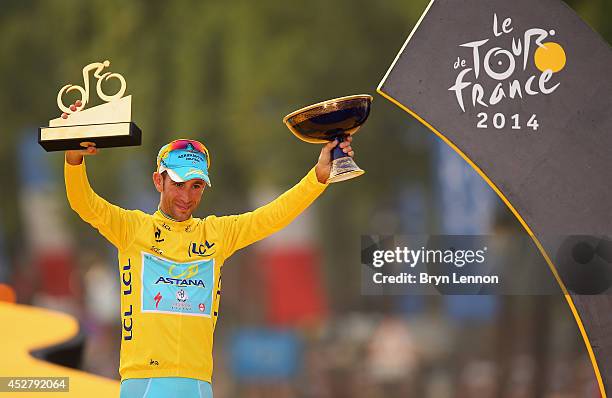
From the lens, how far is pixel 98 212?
3197 millimetres

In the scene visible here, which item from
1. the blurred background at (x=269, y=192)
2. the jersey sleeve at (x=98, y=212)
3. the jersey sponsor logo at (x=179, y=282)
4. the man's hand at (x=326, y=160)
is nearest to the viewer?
the jersey sleeve at (x=98, y=212)

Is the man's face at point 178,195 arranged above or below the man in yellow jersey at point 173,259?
above

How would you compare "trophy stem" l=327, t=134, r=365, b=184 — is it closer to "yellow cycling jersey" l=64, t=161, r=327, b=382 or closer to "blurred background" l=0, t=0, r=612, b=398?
"yellow cycling jersey" l=64, t=161, r=327, b=382

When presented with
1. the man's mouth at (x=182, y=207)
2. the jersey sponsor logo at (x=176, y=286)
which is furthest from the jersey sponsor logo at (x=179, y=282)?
the man's mouth at (x=182, y=207)

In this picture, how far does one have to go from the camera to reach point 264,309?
34.1ft

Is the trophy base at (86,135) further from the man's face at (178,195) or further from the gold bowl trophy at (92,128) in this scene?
the man's face at (178,195)

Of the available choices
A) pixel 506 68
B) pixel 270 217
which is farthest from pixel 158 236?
pixel 506 68

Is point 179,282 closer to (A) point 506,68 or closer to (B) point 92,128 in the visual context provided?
(B) point 92,128

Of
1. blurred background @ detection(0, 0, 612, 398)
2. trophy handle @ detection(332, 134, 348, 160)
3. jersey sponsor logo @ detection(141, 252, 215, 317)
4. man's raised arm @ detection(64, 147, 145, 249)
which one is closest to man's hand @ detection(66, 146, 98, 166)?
man's raised arm @ detection(64, 147, 145, 249)

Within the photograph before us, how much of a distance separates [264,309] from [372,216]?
1469mm

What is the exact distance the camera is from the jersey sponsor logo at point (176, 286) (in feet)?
10.4

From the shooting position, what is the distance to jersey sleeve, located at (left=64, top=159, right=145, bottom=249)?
10.2 feet

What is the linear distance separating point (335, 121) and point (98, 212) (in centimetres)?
82

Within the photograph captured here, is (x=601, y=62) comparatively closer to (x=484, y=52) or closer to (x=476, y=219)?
(x=484, y=52)
